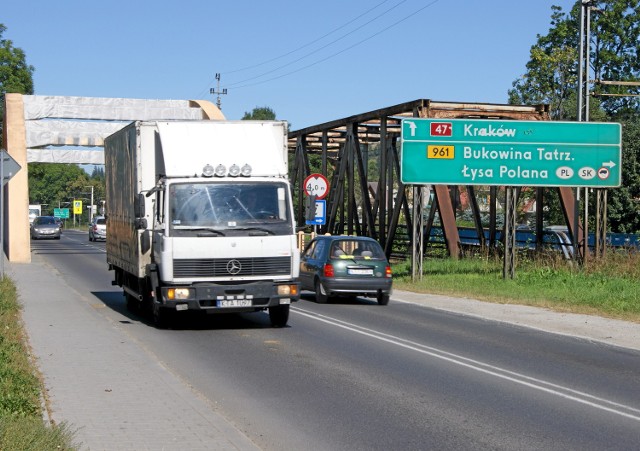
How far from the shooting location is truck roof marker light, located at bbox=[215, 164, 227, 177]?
15.7 meters

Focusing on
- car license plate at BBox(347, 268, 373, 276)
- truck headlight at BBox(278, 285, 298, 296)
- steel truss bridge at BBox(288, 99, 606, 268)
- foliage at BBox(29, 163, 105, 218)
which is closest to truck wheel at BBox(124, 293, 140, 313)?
truck headlight at BBox(278, 285, 298, 296)

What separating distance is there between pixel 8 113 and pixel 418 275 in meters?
18.3

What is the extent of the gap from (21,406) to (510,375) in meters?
5.86

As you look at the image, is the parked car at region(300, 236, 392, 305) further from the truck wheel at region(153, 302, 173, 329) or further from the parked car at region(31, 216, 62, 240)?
the parked car at region(31, 216, 62, 240)

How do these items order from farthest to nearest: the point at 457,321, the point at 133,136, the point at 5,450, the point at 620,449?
1. the point at 457,321
2. the point at 133,136
3. the point at 620,449
4. the point at 5,450

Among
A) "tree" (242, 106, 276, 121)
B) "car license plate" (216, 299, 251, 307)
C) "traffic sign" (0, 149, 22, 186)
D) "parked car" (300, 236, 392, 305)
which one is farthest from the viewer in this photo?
"tree" (242, 106, 276, 121)

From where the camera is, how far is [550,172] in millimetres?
27828

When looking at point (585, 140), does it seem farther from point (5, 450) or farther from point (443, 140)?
point (5, 450)

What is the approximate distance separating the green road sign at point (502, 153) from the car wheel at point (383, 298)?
6455 millimetres

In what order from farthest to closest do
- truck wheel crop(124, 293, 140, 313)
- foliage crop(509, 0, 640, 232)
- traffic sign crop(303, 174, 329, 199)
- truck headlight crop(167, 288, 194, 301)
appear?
foliage crop(509, 0, 640, 232)
traffic sign crop(303, 174, 329, 199)
truck wheel crop(124, 293, 140, 313)
truck headlight crop(167, 288, 194, 301)

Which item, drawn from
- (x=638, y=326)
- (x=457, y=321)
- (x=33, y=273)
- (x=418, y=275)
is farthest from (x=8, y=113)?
(x=638, y=326)

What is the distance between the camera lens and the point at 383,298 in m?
22.1

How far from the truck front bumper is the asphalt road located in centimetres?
48

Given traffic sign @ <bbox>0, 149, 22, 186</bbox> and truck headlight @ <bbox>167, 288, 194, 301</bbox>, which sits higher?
traffic sign @ <bbox>0, 149, 22, 186</bbox>
